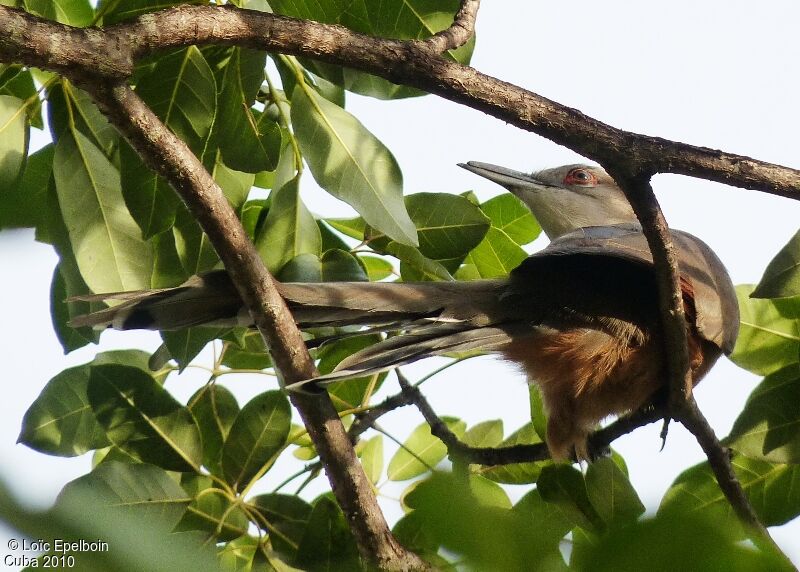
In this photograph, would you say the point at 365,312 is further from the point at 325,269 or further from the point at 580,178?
the point at 580,178

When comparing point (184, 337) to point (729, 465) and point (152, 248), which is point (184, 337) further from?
point (729, 465)

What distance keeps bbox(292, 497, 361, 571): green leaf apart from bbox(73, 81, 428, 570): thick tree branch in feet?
1.04

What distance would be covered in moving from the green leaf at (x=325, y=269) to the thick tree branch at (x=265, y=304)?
0.38 m

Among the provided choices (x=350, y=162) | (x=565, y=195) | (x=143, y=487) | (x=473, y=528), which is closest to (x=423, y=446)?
(x=143, y=487)

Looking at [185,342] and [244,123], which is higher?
[244,123]

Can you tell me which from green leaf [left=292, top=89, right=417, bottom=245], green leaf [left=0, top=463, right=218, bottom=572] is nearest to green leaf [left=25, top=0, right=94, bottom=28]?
green leaf [left=292, top=89, right=417, bottom=245]

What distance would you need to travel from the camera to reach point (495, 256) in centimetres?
373

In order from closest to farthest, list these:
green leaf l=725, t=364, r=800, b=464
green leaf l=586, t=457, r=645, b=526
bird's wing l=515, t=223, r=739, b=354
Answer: green leaf l=586, t=457, r=645, b=526
green leaf l=725, t=364, r=800, b=464
bird's wing l=515, t=223, r=739, b=354

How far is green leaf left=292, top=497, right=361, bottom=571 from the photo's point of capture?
2793 millimetres

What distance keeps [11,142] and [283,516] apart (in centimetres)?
152

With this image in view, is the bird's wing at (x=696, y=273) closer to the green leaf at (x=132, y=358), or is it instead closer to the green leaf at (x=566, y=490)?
the green leaf at (x=566, y=490)

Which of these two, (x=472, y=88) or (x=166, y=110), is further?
(x=166, y=110)

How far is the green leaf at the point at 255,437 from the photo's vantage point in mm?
3094

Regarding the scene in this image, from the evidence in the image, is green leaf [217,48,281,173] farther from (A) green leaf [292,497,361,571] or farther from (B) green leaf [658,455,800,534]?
(B) green leaf [658,455,800,534]
